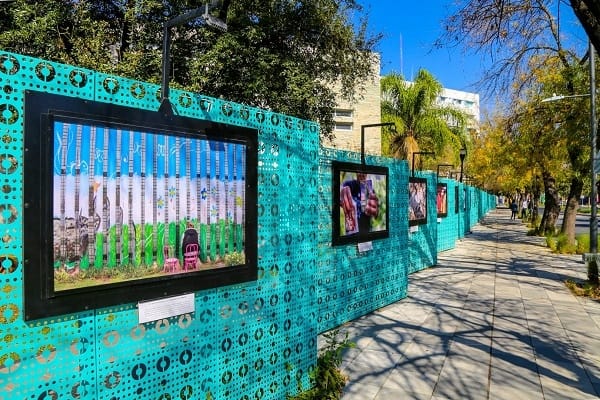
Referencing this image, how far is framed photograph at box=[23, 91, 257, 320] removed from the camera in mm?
2248

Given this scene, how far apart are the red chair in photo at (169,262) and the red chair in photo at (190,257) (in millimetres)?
68

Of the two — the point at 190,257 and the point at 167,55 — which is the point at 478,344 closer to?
the point at 190,257

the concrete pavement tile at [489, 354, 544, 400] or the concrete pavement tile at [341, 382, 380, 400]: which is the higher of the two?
the concrete pavement tile at [341, 382, 380, 400]

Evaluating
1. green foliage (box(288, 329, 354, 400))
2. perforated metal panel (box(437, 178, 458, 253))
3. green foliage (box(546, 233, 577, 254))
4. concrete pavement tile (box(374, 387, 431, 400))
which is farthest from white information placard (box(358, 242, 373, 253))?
green foliage (box(546, 233, 577, 254))

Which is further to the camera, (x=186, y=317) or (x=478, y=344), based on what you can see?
(x=478, y=344)

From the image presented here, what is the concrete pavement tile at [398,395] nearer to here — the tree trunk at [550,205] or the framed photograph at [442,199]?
→ the framed photograph at [442,199]

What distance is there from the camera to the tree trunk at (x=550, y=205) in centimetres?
2122

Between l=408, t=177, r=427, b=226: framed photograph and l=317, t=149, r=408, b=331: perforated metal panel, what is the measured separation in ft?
6.42

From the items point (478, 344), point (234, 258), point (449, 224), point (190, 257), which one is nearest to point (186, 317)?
point (190, 257)

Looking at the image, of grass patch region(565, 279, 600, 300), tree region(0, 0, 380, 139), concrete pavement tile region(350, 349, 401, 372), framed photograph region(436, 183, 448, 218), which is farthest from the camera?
framed photograph region(436, 183, 448, 218)

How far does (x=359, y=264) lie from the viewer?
686 centimetres

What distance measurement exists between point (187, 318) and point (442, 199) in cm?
1318

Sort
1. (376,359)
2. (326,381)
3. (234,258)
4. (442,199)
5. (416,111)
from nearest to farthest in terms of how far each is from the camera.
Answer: (234,258), (326,381), (376,359), (442,199), (416,111)

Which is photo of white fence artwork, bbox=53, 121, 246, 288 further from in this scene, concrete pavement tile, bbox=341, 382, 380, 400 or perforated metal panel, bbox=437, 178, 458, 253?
perforated metal panel, bbox=437, 178, 458, 253
